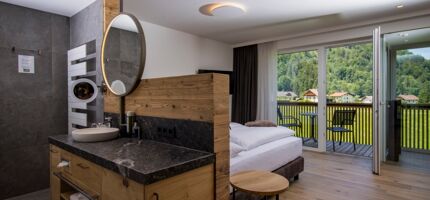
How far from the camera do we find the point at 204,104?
1313 millimetres

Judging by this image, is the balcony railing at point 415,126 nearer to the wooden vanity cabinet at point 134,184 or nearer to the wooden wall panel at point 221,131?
the wooden wall panel at point 221,131

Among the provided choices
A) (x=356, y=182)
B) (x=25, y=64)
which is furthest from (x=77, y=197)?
(x=356, y=182)

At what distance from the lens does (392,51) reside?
12.8 feet

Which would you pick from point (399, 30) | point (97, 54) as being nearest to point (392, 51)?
point (399, 30)

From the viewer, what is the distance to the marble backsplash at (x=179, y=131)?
1329 mm

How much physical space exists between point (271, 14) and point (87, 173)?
120 inches

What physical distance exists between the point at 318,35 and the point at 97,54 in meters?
3.76

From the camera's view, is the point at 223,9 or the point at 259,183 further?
the point at 223,9

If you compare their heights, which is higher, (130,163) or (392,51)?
(392,51)

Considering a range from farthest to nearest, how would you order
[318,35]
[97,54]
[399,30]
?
[318,35]
[399,30]
[97,54]

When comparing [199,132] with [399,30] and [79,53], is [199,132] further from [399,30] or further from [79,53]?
[399,30]

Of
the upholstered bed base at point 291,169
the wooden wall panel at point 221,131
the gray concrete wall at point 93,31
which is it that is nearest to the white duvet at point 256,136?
the upholstered bed base at point 291,169

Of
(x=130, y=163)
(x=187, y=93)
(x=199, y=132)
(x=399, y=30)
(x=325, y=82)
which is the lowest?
(x=130, y=163)

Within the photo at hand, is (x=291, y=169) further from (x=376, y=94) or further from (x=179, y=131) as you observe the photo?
(x=179, y=131)
